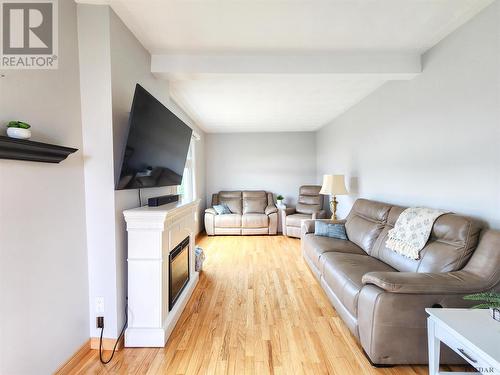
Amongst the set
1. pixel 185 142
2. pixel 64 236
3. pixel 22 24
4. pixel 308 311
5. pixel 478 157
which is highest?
pixel 22 24

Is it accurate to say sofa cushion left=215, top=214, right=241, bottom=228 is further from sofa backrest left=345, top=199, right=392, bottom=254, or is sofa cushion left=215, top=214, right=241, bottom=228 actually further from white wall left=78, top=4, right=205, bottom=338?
white wall left=78, top=4, right=205, bottom=338

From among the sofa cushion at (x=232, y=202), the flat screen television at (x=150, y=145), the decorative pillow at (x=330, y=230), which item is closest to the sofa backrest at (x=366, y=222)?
the decorative pillow at (x=330, y=230)

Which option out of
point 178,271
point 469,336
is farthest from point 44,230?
point 469,336

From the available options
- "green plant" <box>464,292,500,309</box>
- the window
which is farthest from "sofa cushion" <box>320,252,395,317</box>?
the window

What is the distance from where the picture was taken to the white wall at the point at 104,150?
5.18ft

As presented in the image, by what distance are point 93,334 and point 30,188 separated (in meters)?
1.15

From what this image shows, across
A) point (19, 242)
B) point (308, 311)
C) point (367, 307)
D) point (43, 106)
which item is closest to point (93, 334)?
point (19, 242)

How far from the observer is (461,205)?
1850 millimetres

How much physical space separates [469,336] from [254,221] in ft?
13.3

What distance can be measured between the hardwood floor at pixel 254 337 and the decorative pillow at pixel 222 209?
2.26 metres

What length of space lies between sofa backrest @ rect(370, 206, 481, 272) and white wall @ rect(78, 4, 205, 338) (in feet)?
7.55

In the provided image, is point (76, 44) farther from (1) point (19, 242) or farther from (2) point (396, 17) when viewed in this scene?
(2) point (396, 17)

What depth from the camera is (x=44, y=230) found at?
131cm

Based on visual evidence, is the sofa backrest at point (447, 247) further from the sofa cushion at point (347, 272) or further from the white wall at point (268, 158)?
the white wall at point (268, 158)
